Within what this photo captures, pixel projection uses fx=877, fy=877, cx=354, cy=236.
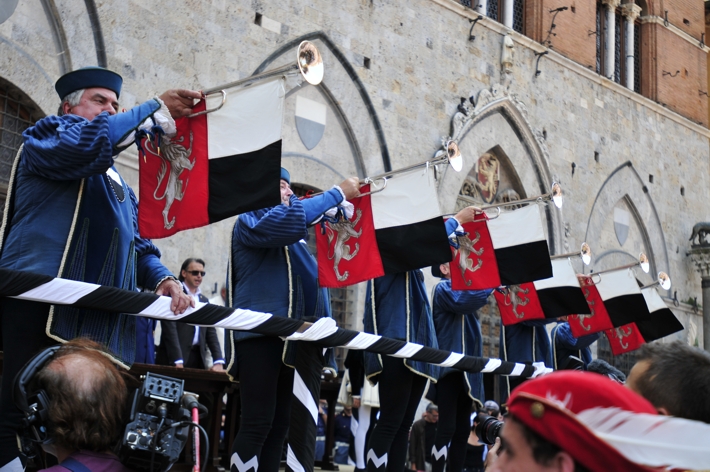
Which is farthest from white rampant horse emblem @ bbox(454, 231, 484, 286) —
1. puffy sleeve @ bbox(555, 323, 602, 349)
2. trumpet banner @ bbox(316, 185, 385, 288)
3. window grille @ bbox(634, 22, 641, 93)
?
window grille @ bbox(634, 22, 641, 93)

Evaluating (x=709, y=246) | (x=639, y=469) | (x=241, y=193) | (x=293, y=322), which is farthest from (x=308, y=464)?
(x=709, y=246)

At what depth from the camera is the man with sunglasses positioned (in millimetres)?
7742

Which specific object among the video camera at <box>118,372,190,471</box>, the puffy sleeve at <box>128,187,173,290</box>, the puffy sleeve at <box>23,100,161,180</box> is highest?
the puffy sleeve at <box>23,100,161,180</box>

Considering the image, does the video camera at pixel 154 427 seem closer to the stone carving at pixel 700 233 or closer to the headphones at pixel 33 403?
the headphones at pixel 33 403

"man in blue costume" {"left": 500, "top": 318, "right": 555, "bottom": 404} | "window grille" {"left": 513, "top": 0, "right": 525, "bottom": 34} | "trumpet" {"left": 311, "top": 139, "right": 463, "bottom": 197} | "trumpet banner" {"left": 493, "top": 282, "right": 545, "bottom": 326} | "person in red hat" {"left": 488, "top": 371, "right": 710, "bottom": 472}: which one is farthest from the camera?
"window grille" {"left": 513, "top": 0, "right": 525, "bottom": 34}

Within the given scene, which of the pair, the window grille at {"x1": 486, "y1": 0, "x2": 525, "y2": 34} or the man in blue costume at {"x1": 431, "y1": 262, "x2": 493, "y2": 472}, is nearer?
the man in blue costume at {"x1": 431, "y1": 262, "x2": 493, "y2": 472}

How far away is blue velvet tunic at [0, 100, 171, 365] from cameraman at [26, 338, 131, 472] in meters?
1.47

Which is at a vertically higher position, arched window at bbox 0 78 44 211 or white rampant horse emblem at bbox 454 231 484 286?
arched window at bbox 0 78 44 211

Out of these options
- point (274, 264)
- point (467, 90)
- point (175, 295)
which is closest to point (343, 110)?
point (467, 90)

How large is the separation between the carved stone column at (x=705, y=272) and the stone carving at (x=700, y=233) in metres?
0.25

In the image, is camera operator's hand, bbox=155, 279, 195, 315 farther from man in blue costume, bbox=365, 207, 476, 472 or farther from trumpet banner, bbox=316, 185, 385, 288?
man in blue costume, bbox=365, 207, 476, 472

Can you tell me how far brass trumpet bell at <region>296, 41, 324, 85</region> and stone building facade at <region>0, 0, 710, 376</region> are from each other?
539 cm

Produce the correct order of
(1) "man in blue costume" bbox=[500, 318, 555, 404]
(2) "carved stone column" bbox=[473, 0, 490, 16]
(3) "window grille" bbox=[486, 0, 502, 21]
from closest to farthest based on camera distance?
(1) "man in blue costume" bbox=[500, 318, 555, 404], (2) "carved stone column" bbox=[473, 0, 490, 16], (3) "window grille" bbox=[486, 0, 502, 21]

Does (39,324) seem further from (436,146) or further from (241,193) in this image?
(436,146)
